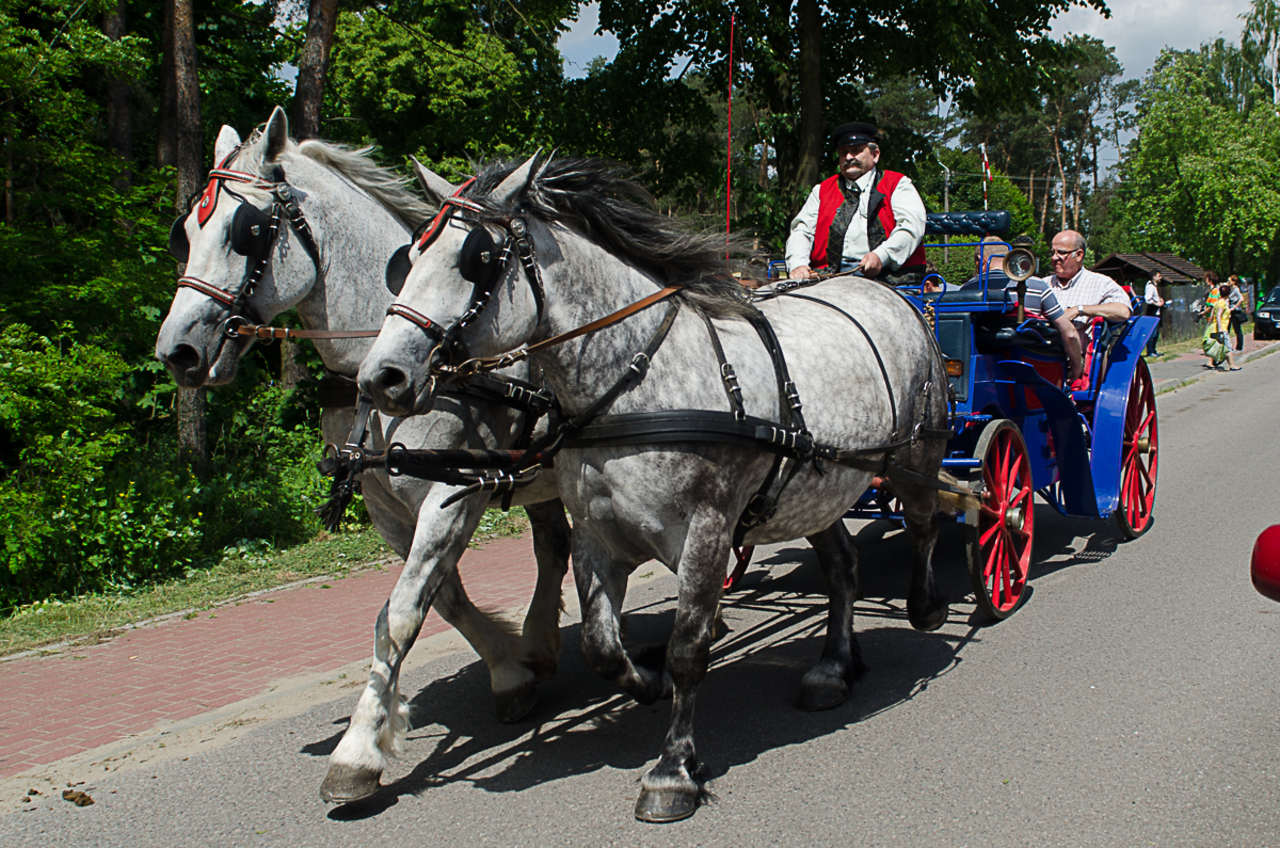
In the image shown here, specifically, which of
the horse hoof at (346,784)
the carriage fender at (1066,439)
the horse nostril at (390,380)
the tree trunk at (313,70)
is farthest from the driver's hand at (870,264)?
the tree trunk at (313,70)

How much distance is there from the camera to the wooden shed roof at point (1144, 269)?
3816 cm

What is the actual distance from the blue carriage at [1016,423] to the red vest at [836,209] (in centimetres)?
65

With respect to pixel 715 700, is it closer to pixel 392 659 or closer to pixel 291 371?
pixel 392 659

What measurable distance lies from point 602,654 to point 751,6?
1293 cm

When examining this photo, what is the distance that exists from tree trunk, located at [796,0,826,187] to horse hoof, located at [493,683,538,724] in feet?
38.1

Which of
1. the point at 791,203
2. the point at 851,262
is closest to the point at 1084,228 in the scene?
the point at 791,203

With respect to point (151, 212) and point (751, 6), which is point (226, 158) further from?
point (751, 6)

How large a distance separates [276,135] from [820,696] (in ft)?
10.8

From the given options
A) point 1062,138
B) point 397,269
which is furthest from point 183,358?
point 1062,138

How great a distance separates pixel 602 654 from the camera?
12.4ft

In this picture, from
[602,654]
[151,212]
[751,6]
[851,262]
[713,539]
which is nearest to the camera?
[713,539]

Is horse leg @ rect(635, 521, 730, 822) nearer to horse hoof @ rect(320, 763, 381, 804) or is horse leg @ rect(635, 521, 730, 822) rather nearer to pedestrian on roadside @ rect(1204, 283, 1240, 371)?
horse hoof @ rect(320, 763, 381, 804)

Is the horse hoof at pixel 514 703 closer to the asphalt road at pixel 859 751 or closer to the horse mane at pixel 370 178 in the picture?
the asphalt road at pixel 859 751

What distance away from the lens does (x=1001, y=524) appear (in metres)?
5.68
